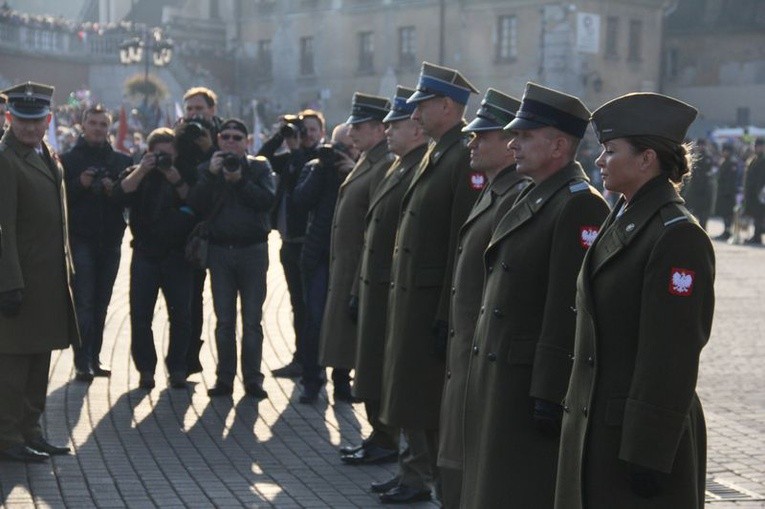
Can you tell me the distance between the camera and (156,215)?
36.5ft

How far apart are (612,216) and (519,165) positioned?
922 millimetres

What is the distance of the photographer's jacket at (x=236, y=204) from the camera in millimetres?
10797

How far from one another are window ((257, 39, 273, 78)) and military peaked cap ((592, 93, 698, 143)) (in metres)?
63.3

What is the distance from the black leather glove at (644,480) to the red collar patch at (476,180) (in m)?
2.83

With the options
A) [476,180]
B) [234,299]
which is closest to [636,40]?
[234,299]

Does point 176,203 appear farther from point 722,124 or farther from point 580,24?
point 722,124

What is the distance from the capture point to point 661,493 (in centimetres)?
472

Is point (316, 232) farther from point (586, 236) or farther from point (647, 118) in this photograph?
point (647, 118)

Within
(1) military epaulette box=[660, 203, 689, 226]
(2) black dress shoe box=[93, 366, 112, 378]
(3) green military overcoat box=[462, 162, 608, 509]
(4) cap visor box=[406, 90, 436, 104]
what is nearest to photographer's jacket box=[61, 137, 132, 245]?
(2) black dress shoe box=[93, 366, 112, 378]

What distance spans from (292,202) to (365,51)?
53135mm

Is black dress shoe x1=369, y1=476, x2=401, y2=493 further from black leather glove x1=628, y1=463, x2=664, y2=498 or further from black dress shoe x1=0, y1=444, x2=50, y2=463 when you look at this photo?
black leather glove x1=628, y1=463, x2=664, y2=498

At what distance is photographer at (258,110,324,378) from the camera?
11.4 meters

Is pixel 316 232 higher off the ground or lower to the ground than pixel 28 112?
lower

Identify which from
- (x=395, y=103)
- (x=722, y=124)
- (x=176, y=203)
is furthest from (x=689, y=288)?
(x=722, y=124)
